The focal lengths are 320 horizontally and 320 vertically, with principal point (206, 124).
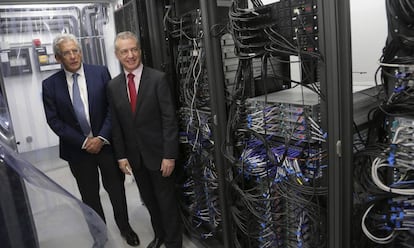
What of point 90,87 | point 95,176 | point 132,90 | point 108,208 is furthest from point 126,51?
point 108,208

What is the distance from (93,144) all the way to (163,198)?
599 millimetres

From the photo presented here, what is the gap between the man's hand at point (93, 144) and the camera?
2156 mm

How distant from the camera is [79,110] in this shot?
218 centimetres

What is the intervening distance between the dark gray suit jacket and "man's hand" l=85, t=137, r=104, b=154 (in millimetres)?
155

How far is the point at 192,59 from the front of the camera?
6.64ft

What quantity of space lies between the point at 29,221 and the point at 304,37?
1131 mm

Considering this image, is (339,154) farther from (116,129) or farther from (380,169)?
(116,129)

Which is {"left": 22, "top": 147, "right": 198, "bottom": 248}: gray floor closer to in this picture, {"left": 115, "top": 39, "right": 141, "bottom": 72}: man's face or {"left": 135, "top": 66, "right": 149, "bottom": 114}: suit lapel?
{"left": 135, "top": 66, "right": 149, "bottom": 114}: suit lapel

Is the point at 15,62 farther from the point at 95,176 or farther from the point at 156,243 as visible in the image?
the point at 156,243

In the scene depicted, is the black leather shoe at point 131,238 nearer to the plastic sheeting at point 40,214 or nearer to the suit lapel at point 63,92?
the suit lapel at point 63,92

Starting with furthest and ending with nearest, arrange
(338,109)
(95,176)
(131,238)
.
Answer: (131,238) < (95,176) < (338,109)

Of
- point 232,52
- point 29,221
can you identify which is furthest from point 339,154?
point 29,221

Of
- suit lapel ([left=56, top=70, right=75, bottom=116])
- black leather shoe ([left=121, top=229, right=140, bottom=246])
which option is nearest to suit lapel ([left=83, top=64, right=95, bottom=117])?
suit lapel ([left=56, top=70, right=75, bottom=116])

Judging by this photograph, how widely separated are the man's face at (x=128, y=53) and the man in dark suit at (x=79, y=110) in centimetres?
33
